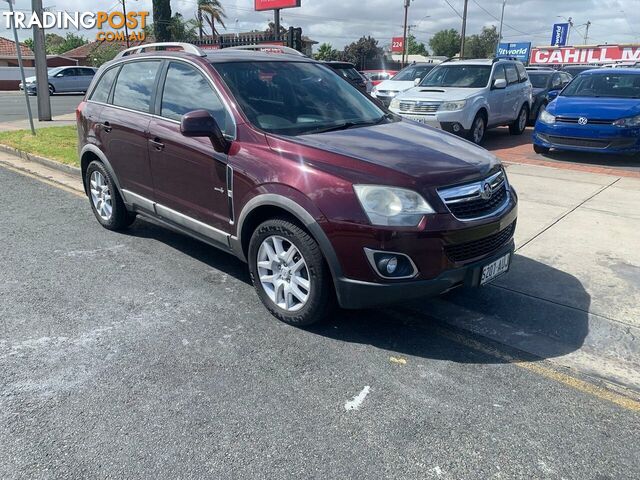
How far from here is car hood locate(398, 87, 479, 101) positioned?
10945 mm

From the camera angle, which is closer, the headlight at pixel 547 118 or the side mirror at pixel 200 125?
the side mirror at pixel 200 125

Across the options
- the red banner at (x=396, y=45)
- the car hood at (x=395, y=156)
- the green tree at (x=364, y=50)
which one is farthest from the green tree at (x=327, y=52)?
the car hood at (x=395, y=156)

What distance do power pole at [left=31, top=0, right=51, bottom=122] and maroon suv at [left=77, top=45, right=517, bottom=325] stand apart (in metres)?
10.4

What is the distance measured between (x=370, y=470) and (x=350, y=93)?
11.0ft

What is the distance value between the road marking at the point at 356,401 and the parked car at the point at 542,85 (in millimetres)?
13487

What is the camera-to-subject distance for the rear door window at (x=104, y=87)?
5.50 metres

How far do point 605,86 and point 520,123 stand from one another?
310 cm

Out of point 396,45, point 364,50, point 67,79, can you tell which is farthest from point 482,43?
point 67,79

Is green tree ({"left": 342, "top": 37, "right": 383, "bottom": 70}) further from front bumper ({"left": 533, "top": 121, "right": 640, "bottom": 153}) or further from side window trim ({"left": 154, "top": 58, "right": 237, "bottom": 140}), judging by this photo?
side window trim ({"left": 154, "top": 58, "right": 237, "bottom": 140})

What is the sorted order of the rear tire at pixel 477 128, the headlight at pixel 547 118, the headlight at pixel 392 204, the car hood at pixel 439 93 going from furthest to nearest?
the rear tire at pixel 477 128, the car hood at pixel 439 93, the headlight at pixel 547 118, the headlight at pixel 392 204

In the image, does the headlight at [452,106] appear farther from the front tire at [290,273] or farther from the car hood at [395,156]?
the front tire at [290,273]

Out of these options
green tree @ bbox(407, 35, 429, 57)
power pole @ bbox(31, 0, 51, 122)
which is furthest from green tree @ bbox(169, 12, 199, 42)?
green tree @ bbox(407, 35, 429, 57)

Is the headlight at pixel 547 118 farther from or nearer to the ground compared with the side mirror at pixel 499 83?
nearer to the ground

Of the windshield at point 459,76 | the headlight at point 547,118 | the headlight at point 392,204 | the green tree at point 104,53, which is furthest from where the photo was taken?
the green tree at point 104,53
